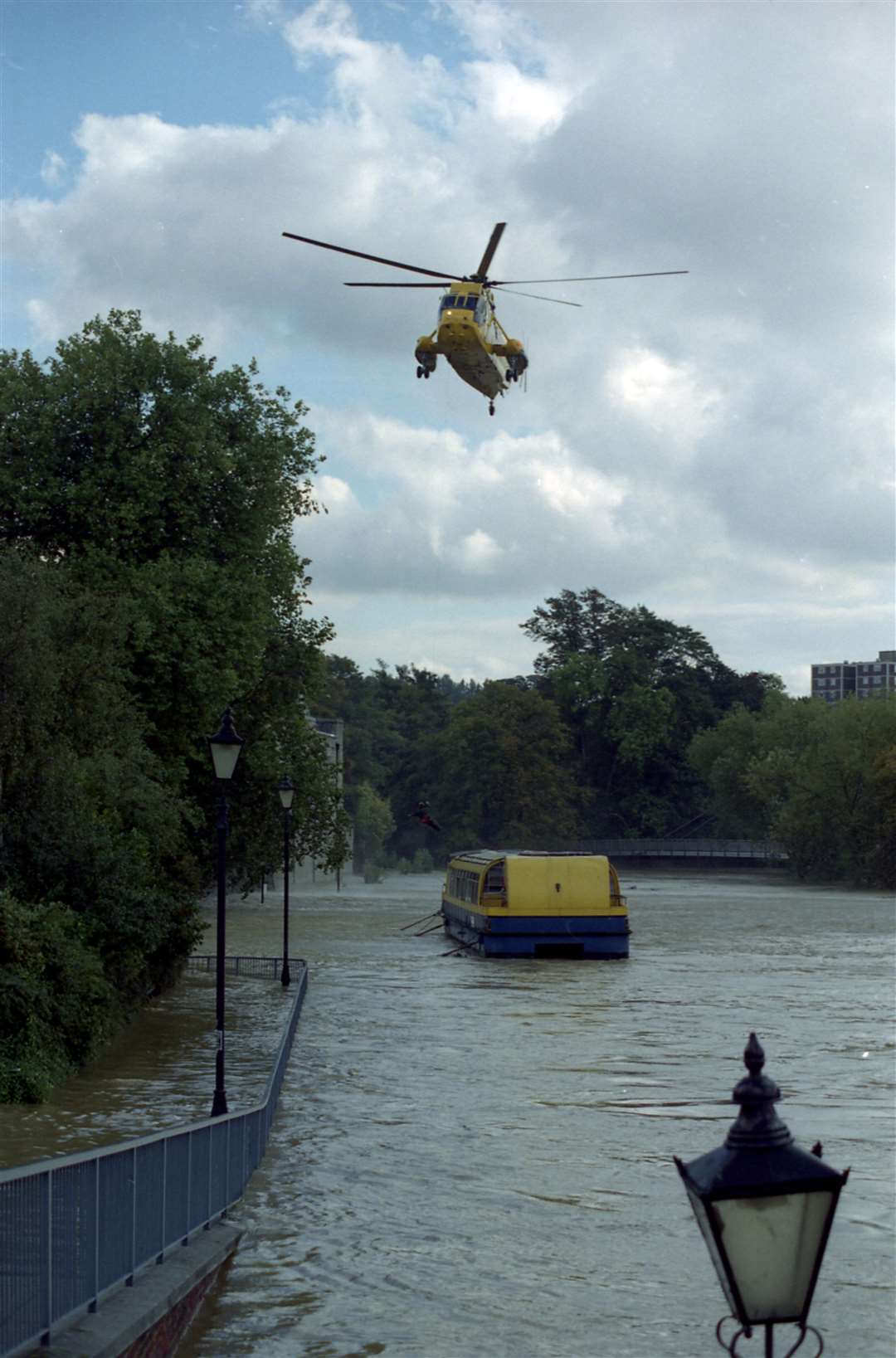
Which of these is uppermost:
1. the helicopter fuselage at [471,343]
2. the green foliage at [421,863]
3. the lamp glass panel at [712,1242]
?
the helicopter fuselage at [471,343]

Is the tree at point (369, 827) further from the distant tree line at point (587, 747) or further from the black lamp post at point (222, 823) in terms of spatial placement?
the black lamp post at point (222, 823)

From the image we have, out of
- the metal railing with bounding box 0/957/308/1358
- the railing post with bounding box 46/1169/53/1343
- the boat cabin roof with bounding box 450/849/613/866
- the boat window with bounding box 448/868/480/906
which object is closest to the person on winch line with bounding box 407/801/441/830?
the boat window with bounding box 448/868/480/906

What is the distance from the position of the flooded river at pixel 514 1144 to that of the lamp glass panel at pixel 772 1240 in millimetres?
6562

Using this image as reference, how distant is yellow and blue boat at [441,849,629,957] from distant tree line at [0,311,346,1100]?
16.5 feet

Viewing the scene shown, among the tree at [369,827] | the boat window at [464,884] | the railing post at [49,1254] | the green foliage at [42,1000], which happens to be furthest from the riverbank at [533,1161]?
the tree at [369,827]

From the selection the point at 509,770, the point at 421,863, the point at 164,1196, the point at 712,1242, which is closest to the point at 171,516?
the point at 164,1196

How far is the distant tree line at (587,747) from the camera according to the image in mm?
132000

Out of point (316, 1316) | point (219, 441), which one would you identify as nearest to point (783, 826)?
point (219, 441)

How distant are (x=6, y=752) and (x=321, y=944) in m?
29.2

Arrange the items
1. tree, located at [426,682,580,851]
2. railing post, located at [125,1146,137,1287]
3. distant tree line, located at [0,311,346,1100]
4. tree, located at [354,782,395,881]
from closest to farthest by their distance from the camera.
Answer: railing post, located at [125,1146,137,1287] → distant tree line, located at [0,311,346,1100] → tree, located at [354,782,395,881] → tree, located at [426,682,580,851]

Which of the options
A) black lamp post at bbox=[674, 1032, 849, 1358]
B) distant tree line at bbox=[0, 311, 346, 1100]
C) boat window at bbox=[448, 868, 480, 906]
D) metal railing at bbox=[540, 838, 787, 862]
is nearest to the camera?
black lamp post at bbox=[674, 1032, 849, 1358]

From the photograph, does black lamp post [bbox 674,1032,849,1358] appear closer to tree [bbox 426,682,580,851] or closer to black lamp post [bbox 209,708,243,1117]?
black lamp post [bbox 209,708,243,1117]

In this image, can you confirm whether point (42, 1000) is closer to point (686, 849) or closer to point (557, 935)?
point (557, 935)

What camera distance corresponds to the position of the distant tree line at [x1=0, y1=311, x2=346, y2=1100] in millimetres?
25484
